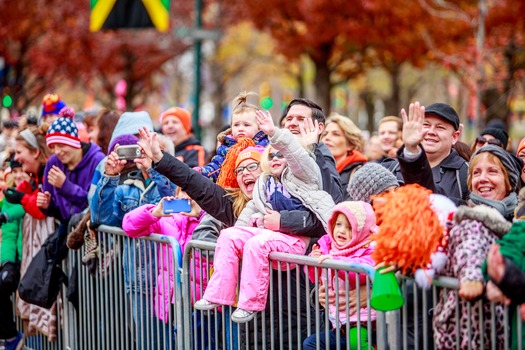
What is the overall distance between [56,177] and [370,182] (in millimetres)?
3412

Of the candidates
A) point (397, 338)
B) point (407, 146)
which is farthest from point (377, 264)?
point (407, 146)

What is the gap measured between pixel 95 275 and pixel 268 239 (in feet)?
8.46

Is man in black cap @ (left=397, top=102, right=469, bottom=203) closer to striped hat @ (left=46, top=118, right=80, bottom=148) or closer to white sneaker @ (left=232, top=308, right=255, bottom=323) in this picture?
white sneaker @ (left=232, top=308, right=255, bottom=323)

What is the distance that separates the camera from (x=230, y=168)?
6418 millimetres

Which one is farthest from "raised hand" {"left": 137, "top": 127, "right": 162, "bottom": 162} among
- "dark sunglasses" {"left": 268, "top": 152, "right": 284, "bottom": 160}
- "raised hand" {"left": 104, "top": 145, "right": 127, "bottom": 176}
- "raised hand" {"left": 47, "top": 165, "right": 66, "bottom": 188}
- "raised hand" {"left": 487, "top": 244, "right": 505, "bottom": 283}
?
"raised hand" {"left": 487, "top": 244, "right": 505, "bottom": 283}

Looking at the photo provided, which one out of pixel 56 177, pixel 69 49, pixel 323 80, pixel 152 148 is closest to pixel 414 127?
pixel 152 148

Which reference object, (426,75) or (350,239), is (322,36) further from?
(426,75)

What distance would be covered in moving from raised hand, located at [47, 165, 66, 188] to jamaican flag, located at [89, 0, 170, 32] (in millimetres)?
9304

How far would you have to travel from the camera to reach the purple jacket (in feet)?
26.5

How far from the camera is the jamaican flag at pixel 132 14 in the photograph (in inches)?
672

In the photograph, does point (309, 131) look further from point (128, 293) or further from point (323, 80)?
point (323, 80)

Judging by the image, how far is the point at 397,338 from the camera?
4434 millimetres

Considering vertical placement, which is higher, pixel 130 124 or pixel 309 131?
pixel 130 124

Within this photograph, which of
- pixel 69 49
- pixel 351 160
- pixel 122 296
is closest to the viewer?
pixel 122 296
